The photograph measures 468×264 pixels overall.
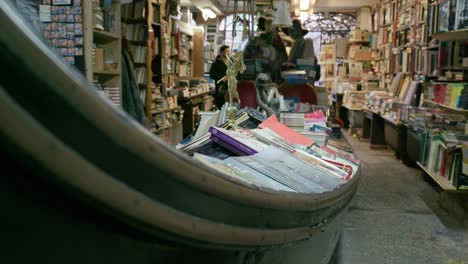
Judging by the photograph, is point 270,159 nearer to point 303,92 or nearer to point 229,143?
point 229,143

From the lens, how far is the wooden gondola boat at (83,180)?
0.63 metres

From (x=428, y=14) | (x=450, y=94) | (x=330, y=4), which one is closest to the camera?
(x=450, y=94)

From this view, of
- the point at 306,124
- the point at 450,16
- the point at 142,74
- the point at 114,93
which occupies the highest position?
the point at 450,16

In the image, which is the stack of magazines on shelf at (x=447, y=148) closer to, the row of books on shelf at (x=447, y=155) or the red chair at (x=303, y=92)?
the row of books on shelf at (x=447, y=155)

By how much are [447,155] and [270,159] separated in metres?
3.48

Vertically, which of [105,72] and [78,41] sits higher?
[78,41]

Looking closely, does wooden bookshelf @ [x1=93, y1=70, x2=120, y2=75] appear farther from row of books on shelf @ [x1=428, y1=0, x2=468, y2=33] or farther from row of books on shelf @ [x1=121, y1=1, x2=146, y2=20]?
row of books on shelf @ [x1=428, y1=0, x2=468, y2=33]

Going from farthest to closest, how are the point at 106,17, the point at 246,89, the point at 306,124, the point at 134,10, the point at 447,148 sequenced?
the point at 134,10 → the point at 246,89 → the point at 106,17 → the point at 447,148 → the point at 306,124

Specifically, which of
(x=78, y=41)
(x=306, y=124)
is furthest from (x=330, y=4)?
(x=306, y=124)

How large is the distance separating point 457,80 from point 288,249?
504cm

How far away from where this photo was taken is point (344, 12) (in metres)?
14.8

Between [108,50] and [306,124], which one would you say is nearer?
[306,124]

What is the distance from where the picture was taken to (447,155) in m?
4.69

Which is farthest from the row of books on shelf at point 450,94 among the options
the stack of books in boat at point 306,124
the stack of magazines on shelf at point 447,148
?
the stack of books in boat at point 306,124
